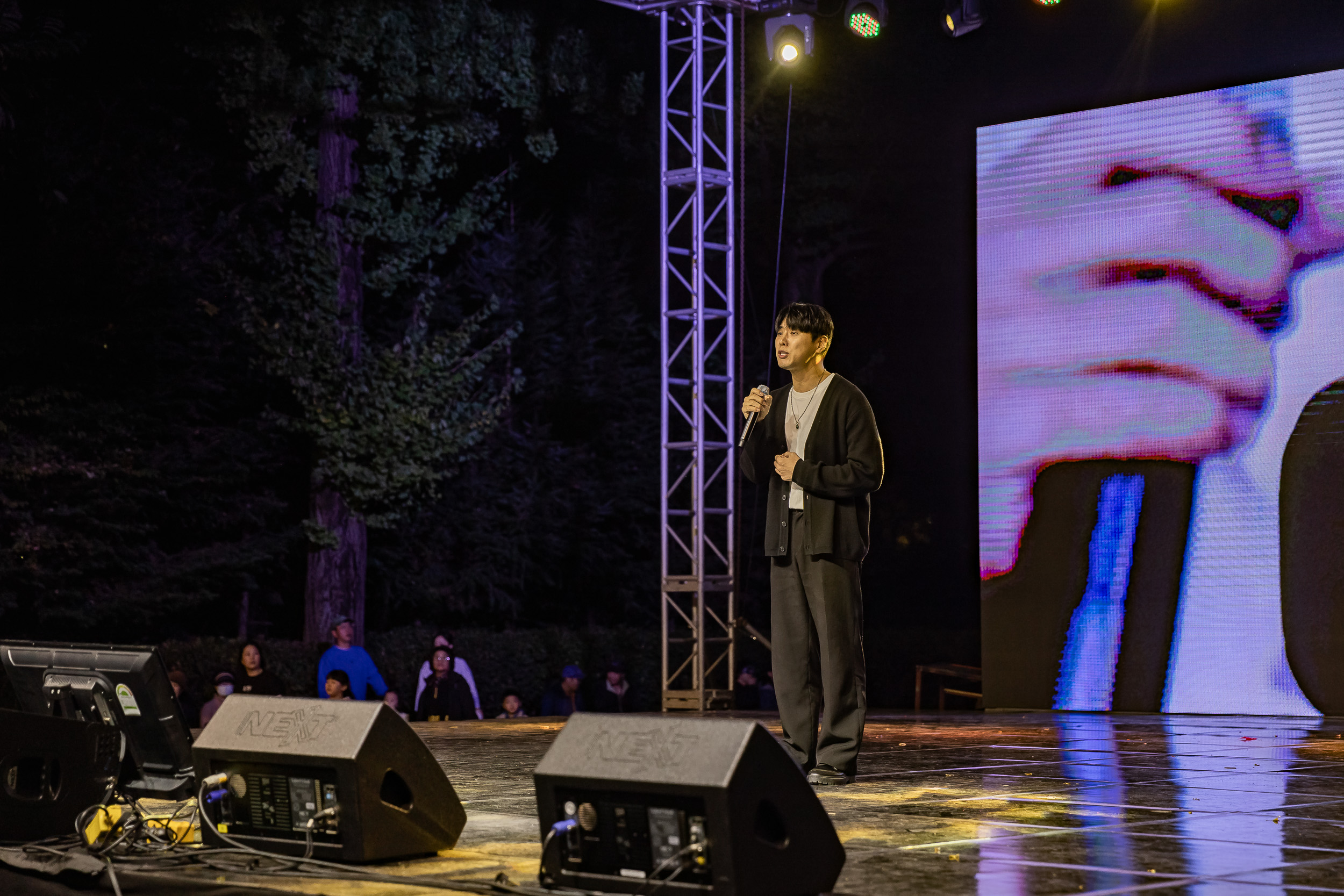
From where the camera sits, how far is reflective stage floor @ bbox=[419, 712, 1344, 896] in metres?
2.79

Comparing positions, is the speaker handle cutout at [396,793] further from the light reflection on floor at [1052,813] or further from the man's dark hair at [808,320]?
the man's dark hair at [808,320]

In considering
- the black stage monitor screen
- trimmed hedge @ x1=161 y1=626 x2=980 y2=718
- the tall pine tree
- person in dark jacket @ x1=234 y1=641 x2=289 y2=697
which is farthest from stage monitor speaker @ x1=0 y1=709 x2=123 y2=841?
the tall pine tree

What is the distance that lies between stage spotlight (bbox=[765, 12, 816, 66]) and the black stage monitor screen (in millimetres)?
7108

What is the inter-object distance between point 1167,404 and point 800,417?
4.51m

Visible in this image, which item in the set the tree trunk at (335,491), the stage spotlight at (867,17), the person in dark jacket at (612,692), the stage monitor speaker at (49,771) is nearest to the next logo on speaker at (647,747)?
the stage monitor speaker at (49,771)

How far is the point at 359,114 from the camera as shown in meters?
13.5

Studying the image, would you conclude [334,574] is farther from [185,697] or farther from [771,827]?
[771,827]

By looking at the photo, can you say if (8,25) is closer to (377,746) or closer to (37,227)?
(37,227)

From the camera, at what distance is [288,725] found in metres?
3.09

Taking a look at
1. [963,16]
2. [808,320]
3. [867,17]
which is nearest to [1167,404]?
[963,16]

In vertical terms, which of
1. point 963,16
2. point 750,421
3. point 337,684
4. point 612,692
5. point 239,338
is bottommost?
point 612,692

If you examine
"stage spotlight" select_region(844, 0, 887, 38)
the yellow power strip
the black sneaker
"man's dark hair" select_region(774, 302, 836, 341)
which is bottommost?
the black sneaker

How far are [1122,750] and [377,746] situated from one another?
366cm

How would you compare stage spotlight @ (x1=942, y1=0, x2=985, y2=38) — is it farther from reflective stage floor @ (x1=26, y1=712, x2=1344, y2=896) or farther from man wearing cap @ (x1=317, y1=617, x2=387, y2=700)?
man wearing cap @ (x1=317, y1=617, x2=387, y2=700)
